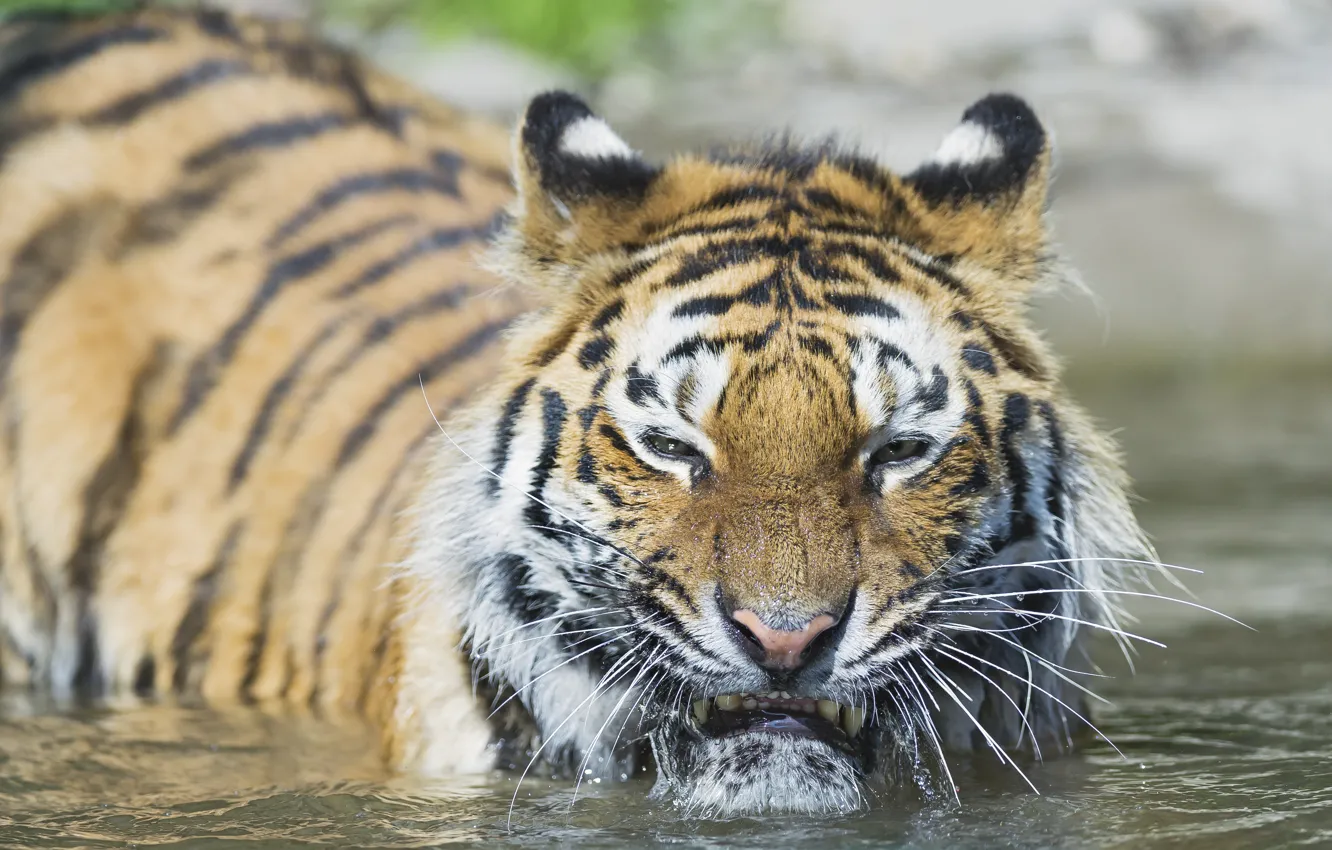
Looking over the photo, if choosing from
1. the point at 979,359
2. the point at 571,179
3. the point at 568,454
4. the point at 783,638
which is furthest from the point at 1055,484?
the point at 571,179

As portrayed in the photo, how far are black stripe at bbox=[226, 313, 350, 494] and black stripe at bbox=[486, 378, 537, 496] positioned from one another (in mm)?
1015

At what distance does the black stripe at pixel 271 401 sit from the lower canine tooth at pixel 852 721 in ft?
4.97

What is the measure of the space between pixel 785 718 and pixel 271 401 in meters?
1.54

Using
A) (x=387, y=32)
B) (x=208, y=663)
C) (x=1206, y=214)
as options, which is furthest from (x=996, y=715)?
(x=387, y=32)

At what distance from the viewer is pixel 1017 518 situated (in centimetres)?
271

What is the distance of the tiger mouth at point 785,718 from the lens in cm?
260

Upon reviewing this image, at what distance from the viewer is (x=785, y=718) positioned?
2.60 meters

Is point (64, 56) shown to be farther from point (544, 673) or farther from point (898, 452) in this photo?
point (898, 452)

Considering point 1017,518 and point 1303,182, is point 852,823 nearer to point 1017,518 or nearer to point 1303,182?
point 1017,518

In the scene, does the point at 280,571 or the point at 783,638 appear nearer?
the point at 783,638

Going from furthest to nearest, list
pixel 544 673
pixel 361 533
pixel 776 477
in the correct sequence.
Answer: pixel 361 533 → pixel 544 673 → pixel 776 477

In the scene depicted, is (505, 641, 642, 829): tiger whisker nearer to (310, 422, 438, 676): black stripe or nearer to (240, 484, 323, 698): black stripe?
(310, 422, 438, 676): black stripe

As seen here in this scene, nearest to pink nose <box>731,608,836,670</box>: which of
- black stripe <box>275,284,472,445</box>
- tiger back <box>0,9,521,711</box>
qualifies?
tiger back <box>0,9,521,711</box>

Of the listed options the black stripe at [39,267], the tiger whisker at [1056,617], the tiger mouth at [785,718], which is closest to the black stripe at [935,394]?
the tiger whisker at [1056,617]
